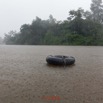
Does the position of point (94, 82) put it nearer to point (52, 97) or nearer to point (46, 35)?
point (52, 97)

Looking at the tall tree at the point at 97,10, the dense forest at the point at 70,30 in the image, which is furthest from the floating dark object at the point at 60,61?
the tall tree at the point at 97,10

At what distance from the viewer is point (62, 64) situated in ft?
25.1

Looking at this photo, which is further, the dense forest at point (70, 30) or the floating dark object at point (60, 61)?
the dense forest at point (70, 30)

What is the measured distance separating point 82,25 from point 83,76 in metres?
24.8

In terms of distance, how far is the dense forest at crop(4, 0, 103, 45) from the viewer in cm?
2934

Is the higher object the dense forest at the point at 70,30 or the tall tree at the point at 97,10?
the tall tree at the point at 97,10

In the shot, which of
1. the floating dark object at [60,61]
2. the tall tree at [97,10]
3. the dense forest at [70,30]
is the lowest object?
the floating dark object at [60,61]

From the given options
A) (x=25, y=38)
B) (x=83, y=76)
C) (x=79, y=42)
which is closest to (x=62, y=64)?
(x=83, y=76)

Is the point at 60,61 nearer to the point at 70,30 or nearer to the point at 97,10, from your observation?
the point at 70,30

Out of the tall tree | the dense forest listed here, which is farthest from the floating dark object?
the tall tree

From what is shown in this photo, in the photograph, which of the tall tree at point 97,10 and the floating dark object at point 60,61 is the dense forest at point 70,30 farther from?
the floating dark object at point 60,61

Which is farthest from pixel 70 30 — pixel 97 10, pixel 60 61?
pixel 60 61

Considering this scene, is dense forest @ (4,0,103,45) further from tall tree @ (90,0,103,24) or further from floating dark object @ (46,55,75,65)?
floating dark object @ (46,55,75,65)

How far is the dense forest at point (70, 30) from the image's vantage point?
29.3 metres
